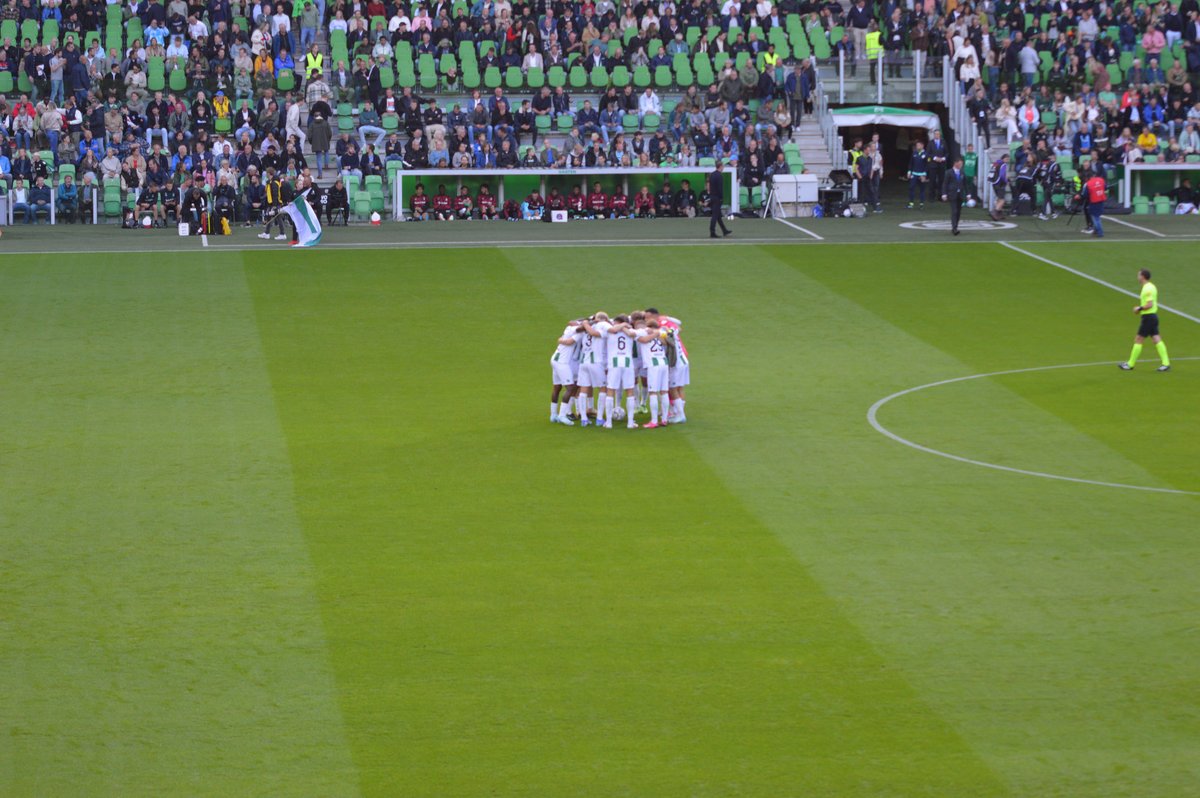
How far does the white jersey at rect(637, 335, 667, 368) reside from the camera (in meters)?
25.1

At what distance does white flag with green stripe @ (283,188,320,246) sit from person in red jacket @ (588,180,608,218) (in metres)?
9.91

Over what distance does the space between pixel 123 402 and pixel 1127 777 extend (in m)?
18.6

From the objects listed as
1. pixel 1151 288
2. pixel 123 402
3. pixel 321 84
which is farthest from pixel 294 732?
pixel 321 84

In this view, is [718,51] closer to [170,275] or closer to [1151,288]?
[170,275]

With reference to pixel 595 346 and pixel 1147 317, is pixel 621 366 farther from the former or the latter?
pixel 1147 317

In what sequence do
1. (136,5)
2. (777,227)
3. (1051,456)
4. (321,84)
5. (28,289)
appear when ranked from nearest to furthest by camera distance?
1. (1051,456)
2. (28,289)
3. (777,227)
4. (321,84)
5. (136,5)

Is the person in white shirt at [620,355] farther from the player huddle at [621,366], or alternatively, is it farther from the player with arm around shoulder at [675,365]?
the player with arm around shoulder at [675,365]

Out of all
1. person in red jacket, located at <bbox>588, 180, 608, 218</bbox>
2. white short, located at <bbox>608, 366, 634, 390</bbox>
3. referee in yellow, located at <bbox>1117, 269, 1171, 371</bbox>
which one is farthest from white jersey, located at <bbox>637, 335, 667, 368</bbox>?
person in red jacket, located at <bbox>588, 180, 608, 218</bbox>

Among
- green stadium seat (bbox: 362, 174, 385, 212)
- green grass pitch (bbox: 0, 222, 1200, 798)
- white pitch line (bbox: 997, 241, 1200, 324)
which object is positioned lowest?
green grass pitch (bbox: 0, 222, 1200, 798)

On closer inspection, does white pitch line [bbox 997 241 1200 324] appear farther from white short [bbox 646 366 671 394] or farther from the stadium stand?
white short [bbox 646 366 671 394]

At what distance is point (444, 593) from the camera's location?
18.3 metres

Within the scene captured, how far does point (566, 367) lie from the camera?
25562 millimetres

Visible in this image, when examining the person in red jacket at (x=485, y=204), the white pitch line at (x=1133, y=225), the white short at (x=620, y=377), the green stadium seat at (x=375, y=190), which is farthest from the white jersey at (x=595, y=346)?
the green stadium seat at (x=375, y=190)

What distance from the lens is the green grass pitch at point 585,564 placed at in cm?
1441
